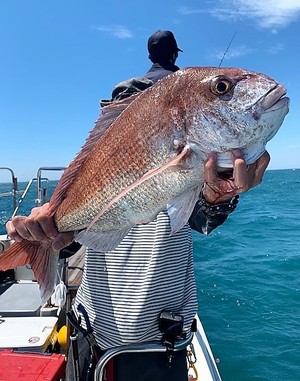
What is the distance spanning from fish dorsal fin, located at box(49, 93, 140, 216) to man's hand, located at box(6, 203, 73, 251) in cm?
4

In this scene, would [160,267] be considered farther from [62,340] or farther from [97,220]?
[62,340]

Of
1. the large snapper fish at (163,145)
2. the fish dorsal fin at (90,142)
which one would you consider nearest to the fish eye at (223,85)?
the large snapper fish at (163,145)

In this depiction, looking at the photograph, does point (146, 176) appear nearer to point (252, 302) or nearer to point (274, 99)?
point (274, 99)

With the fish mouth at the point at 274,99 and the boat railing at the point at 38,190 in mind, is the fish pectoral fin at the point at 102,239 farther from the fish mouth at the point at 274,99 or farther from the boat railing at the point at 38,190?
the boat railing at the point at 38,190

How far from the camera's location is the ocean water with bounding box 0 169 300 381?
19.5 feet

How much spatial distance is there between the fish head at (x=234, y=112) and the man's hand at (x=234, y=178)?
32mm

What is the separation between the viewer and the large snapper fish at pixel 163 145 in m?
1.30

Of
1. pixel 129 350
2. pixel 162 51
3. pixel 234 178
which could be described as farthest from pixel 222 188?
pixel 162 51

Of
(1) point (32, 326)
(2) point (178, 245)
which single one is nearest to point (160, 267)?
(2) point (178, 245)

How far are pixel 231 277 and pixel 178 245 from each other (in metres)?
8.77

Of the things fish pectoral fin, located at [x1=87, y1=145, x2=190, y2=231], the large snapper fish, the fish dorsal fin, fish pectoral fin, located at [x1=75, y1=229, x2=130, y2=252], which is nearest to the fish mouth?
the large snapper fish

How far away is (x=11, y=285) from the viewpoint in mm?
4746

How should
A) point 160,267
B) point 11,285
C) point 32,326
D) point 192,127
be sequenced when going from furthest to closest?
point 11,285, point 32,326, point 160,267, point 192,127

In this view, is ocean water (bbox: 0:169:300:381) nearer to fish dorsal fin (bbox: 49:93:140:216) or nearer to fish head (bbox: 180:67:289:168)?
fish dorsal fin (bbox: 49:93:140:216)
